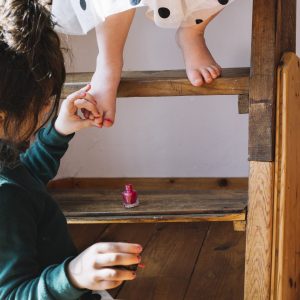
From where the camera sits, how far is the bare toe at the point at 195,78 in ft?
3.54

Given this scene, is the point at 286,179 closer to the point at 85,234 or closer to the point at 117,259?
the point at 117,259

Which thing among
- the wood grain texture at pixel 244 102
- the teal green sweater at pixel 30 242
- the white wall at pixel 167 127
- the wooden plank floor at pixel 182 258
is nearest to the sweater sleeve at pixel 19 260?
the teal green sweater at pixel 30 242

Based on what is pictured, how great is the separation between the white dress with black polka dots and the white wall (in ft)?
2.01

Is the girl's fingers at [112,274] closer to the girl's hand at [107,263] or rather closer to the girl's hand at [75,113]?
the girl's hand at [107,263]

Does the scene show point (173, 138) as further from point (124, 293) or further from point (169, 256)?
point (124, 293)

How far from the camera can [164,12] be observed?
1099 millimetres

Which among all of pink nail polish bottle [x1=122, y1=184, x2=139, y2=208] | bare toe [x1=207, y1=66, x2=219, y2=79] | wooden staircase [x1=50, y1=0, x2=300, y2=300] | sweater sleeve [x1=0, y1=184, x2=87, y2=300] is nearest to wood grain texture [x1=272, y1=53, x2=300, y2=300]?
wooden staircase [x1=50, y1=0, x2=300, y2=300]

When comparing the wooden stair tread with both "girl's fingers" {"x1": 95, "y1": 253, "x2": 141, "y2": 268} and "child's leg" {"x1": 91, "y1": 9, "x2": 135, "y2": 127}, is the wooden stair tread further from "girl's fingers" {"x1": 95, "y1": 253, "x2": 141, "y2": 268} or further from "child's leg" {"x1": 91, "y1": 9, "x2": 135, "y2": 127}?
"girl's fingers" {"x1": 95, "y1": 253, "x2": 141, "y2": 268}

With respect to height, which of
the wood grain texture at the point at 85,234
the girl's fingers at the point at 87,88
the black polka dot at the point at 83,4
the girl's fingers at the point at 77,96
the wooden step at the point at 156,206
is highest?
the black polka dot at the point at 83,4

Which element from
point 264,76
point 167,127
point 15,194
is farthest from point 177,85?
point 167,127

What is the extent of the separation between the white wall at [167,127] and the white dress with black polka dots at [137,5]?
24.1 inches

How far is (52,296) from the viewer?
801mm

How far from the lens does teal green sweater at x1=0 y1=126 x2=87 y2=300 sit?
0.81 m

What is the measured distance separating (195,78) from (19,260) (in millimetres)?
444
